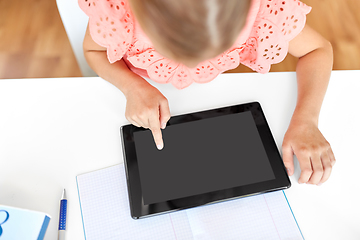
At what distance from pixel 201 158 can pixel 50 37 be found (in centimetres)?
123

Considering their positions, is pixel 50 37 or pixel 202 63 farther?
pixel 50 37

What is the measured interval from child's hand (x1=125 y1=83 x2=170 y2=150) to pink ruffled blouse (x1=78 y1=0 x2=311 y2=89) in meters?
0.05

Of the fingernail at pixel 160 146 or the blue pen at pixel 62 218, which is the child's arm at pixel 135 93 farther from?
the blue pen at pixel 62 218

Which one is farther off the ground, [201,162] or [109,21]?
[109,21]

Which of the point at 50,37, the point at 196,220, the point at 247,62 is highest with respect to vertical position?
the point at 247,62

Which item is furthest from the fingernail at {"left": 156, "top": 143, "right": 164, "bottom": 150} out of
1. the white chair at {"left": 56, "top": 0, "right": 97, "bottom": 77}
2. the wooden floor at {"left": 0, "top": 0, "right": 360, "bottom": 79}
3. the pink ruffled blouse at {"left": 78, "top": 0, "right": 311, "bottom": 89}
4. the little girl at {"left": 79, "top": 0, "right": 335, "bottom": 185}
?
the wooden floor at {"left": 0, "top": 0, "right": 360, "bottom": 79}

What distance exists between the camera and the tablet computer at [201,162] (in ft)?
1.62

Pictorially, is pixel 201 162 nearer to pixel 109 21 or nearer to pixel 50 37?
pixel 109 21

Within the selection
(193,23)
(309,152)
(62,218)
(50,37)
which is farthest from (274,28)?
(50,37)

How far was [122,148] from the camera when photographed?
0.55 m

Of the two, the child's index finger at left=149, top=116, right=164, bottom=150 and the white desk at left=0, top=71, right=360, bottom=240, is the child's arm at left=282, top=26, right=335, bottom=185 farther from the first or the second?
the child's index finger at left=149, top=116, right=164, bottom=150

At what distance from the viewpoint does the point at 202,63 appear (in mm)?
599

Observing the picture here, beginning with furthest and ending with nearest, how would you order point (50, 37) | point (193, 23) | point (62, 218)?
1. point (50, 37)
2. point (62, 218)
3. point (193, 23)

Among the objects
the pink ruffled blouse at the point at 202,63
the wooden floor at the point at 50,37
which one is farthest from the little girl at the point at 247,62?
the wooden floor at the point at 50,37
